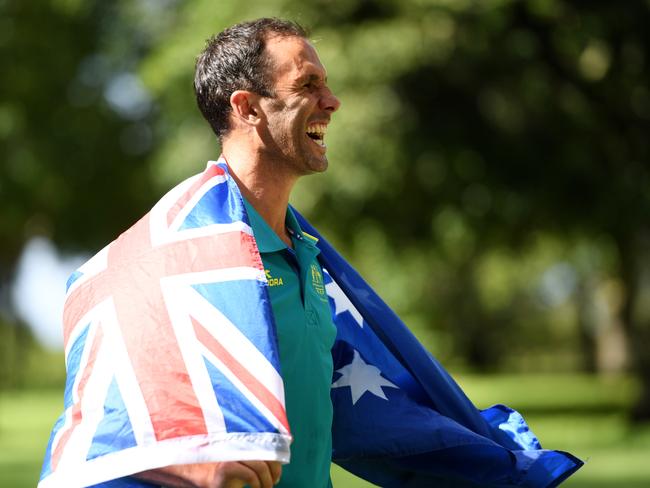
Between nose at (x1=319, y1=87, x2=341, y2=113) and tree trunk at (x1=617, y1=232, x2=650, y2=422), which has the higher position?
tree trunk at (x1=617, y1=232, x2=650, y2=422)

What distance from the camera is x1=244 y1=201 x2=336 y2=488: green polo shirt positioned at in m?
3.06

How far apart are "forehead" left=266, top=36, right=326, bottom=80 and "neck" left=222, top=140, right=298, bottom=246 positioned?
0.75 ft

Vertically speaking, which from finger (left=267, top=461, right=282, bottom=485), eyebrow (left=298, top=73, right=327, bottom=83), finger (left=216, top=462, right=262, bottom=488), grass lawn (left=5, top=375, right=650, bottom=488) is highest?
grass lawn (left=5, top=375, right=650, bottom=488)

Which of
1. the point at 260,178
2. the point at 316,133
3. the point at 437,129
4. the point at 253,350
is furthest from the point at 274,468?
the point at 437,129

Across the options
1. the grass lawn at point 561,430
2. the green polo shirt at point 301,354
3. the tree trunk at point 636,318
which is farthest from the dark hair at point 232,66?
the tree trunk at point 636,318

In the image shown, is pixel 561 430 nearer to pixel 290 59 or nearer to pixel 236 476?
pixel 290 59

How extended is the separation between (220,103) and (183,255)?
1.68 ft

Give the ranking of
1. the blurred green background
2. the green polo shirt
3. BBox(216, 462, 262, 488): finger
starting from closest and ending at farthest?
1. BBox(216, 462, 262, 488): finger
2. the green polo shirt
3. the blurred green background

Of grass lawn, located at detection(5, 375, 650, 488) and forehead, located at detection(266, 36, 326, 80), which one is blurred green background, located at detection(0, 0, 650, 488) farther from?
forehead, located at detection(266, 36, 326, 80)

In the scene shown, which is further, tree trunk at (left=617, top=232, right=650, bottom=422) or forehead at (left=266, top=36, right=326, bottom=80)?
tree trunk at (left=617, top=232, right=650, bottom=422)

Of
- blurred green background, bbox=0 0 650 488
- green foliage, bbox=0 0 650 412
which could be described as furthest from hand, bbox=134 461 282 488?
green foliage, bbox=0 0 650 412

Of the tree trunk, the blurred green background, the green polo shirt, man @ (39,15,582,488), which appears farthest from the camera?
the tree trunk

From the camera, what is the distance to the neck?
3160mm

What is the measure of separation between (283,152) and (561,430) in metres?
16.8
